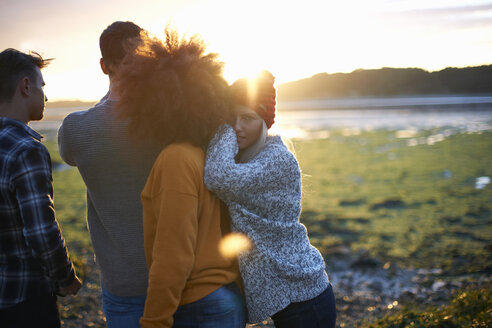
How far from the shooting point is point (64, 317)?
399cm

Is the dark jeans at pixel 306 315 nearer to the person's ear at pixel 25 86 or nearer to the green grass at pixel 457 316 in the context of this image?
the green grass at pixel 457 316

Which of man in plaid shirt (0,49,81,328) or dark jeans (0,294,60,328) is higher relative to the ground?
man in plaid shirt (0,49,81,328)

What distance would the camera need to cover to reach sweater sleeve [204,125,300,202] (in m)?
1.49

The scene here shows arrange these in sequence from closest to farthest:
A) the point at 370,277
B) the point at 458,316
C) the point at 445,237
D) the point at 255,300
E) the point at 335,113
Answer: the point at 255,300 → the point at 458,316 → the point at 370,277 → the point at 445,237 → the point at 335,113

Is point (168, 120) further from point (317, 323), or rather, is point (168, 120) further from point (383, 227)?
point (383, 227)

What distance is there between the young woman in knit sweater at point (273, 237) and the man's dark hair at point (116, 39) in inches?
25.4

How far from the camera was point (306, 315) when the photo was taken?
1.70m

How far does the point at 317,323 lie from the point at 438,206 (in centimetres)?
978

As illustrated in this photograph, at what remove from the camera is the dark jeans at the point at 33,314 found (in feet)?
6.29

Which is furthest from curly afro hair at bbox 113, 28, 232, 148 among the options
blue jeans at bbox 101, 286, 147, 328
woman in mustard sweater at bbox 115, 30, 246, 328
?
blue jeans at bbox 101, 286, 147, 328

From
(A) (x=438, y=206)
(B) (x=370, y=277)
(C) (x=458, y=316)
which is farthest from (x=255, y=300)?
(A) (x=438, y=206)

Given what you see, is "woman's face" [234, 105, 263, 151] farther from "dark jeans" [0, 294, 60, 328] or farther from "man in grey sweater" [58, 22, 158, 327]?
"dark jeans" [0, 294, 60, 328]

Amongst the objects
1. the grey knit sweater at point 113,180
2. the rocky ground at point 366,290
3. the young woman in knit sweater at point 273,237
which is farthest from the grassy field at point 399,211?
the grey knit sweater at point 113,180

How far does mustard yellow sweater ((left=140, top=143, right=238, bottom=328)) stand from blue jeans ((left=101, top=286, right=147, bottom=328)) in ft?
1.16
